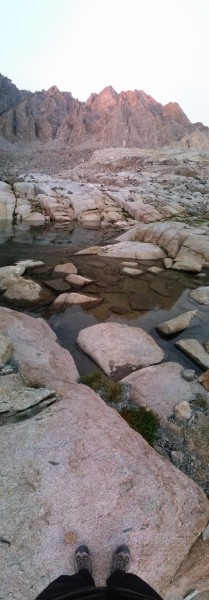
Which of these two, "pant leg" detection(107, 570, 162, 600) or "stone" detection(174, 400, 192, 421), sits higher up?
"pant leg" detection(107, 570, 162, 600)

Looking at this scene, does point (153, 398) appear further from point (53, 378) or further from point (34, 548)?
point (34, 548)

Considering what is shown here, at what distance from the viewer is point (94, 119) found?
12694cm

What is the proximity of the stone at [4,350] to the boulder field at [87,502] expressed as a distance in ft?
4.50

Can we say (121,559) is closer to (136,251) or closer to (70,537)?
(70,537)

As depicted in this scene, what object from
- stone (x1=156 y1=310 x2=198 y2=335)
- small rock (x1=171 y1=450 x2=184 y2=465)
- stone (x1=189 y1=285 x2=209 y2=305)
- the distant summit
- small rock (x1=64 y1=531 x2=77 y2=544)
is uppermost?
the distant summit

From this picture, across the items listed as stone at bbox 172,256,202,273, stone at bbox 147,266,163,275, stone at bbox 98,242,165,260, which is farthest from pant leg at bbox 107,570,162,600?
stone at bbox 98,242,165,260

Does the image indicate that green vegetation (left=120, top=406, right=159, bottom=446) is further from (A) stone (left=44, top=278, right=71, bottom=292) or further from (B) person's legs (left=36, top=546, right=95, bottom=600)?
(A) stone (left=44, top=278, right=71, bottom=292)

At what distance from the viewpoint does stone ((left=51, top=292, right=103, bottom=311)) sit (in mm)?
12625

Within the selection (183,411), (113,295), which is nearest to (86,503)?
(183,411)

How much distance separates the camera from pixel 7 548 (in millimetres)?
3746

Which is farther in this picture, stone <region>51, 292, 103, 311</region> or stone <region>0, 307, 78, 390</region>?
stone <region>51, 292, 103, 311</region>

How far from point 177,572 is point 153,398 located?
3683 mm

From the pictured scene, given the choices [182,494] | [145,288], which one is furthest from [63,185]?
[182,494]

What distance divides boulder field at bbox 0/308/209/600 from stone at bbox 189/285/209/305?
350 inches
